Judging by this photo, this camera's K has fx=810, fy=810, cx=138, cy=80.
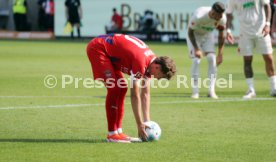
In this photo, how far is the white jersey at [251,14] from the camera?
16.6m

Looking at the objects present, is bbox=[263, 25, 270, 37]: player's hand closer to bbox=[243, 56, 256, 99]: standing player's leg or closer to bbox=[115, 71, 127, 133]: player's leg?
bbox=[243, 56, 256, 99]: standing player's leg

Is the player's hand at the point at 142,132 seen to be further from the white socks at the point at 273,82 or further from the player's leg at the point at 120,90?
the white socks at the point at 273,82

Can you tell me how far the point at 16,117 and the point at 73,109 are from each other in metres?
1.50

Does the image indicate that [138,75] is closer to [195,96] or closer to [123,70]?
[123,70]

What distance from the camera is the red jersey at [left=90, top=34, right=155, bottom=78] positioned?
10.0m

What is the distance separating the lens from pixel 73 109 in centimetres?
1416

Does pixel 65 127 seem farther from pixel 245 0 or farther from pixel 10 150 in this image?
pixel 245 0

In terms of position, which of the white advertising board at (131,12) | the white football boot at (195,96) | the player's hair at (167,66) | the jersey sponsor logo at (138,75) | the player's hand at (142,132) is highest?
the player's hair at (167,66)

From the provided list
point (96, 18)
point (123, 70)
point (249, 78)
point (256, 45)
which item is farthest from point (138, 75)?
point (96, 18)

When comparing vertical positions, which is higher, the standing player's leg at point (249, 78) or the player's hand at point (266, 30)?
the player's hand at point (266, 30)

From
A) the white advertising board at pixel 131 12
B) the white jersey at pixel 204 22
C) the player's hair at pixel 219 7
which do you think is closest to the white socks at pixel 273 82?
the white jersey at pixel 204 22

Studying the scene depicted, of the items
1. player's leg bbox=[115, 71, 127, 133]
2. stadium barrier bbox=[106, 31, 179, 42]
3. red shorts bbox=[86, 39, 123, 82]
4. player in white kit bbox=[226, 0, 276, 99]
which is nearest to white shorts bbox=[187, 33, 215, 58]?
player in white kit bbox=[226, 0, 276, 99]

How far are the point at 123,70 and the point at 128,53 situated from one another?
36 cm

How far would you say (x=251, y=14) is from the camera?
16.7 metres
